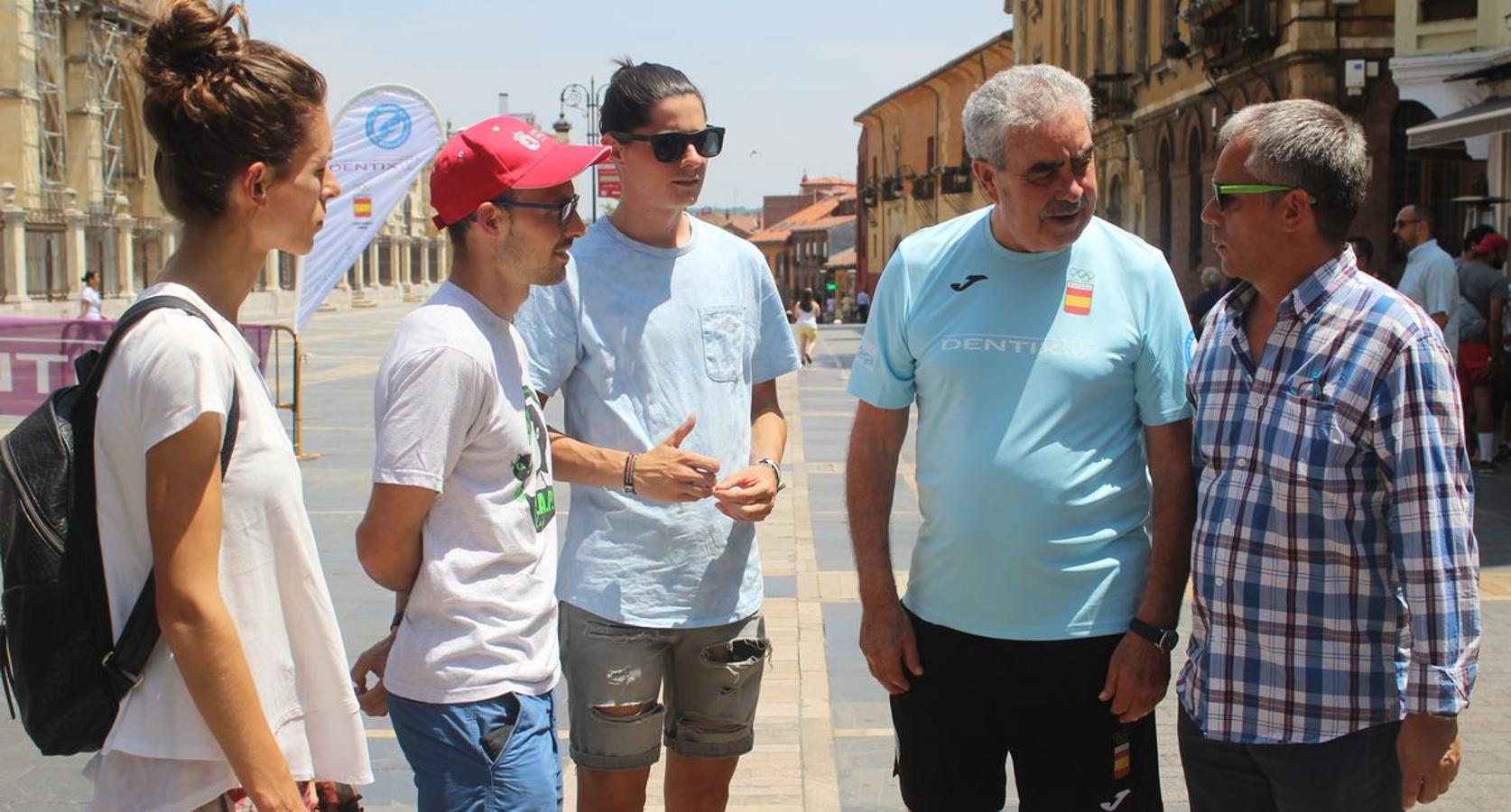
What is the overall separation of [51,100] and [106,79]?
4.32 meters

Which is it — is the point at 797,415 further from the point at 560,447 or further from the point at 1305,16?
the point at 560,447

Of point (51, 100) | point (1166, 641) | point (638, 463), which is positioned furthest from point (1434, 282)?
point (51, 100)

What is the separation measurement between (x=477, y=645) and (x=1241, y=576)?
1.39 metres

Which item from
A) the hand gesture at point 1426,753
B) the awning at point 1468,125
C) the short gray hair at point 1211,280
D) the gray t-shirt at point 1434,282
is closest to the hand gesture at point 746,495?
the hand gesture at point 1426,753

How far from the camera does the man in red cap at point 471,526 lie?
2.68 metres

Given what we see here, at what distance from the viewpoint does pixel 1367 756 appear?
2.73 m

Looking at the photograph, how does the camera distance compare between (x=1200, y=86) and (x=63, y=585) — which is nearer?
(x=63, y=585)

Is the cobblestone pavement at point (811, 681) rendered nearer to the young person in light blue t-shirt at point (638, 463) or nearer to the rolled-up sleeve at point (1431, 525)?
the young person in light blue t-shirt at point (638, 463)

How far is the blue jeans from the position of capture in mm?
2701

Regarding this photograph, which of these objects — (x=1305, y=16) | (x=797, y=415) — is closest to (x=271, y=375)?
(x=797, y=415)

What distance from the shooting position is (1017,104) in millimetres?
3080

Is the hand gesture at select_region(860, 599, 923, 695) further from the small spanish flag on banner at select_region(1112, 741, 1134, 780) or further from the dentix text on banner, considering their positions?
the dentix text on banner

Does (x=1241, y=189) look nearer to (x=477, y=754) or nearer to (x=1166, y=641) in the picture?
(x=1166, y=641)

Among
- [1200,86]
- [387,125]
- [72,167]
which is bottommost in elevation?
[387,125]
